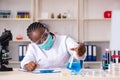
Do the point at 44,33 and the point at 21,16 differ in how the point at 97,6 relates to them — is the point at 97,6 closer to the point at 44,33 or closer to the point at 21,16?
the point at 21,16

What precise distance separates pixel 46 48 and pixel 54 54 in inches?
4.0

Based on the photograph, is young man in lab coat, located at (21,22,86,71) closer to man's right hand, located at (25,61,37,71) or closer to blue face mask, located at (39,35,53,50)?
blue face mask, located at (39,35,53,50)

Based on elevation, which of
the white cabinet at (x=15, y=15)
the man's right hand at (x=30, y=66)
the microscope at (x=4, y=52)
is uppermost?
the white cabinet at (x=15, y=15)

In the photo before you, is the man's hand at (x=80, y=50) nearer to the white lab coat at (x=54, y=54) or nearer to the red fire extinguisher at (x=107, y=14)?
the white lab coat at (x=54, y=54)

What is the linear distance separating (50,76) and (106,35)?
9.43 feet

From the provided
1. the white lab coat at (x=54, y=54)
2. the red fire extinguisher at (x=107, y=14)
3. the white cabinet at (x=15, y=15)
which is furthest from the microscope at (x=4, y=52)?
the red fire extinguisher at (x=107, y=14)

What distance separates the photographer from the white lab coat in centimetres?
249

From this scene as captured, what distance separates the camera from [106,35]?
4.50 m

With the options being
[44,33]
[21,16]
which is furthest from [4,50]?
[21,16]

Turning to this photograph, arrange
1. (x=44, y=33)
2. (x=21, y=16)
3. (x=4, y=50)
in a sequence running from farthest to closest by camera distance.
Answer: (x=21, y=16)
(x=44, y=33)
(x=4, y=50)

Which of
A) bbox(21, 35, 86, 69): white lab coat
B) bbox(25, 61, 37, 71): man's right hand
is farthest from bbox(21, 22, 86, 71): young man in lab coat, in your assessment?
bbox(25, 61, 37, 71): man's right hand

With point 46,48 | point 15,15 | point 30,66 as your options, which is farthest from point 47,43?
point 15,15

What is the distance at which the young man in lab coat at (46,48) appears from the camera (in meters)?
2.38

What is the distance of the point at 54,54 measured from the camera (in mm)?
2523
